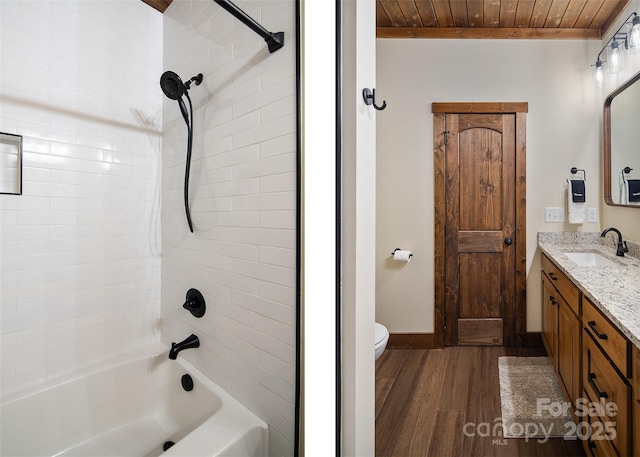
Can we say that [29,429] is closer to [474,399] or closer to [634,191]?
[474,399]

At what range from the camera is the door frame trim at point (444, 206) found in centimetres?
225

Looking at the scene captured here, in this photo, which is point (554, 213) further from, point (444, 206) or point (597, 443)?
point (597, 443)

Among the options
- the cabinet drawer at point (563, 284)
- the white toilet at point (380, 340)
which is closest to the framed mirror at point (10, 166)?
the white toilet at point (380, 340)

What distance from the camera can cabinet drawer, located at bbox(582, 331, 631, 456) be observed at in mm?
938

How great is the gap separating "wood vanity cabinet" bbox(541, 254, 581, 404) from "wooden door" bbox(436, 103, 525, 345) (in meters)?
0.24

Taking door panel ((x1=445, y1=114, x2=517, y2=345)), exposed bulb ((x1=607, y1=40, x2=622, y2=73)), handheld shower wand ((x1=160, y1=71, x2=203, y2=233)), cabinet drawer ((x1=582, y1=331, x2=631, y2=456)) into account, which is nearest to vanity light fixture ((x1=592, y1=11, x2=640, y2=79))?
exposed bulb ((x1=607, y1=40, x2=622, y2=73))

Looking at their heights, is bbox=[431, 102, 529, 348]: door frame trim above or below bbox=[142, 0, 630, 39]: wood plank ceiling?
below

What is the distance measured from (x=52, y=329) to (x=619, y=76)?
286 centimetres

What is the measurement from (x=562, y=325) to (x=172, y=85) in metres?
1.92

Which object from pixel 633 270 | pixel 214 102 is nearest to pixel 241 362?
pixel 214 102

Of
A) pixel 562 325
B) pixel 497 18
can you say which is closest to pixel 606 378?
pixel 562 325

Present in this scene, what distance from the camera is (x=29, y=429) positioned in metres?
0.74

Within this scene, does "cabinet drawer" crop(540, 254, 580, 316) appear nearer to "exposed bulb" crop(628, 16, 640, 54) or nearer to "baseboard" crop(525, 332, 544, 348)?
"baseboard" crop(525, 332, 544, 348)

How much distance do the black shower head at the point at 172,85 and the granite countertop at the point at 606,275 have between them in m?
1.21
